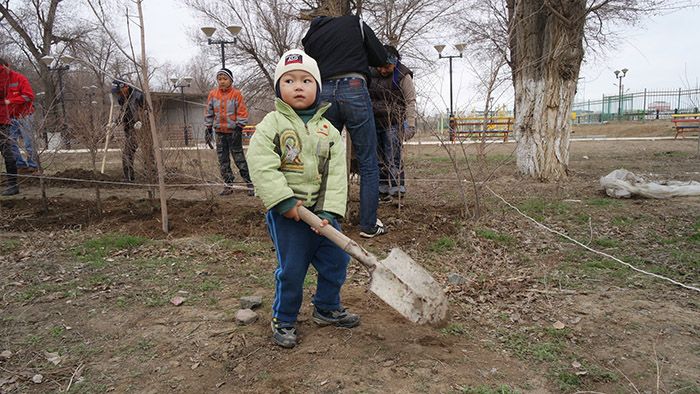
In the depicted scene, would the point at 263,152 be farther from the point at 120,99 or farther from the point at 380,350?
the point at 120,99

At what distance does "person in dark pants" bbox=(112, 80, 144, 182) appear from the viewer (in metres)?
6.71

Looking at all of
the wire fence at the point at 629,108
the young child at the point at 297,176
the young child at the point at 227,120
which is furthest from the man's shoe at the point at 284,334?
the wire fence at the point at 629,108

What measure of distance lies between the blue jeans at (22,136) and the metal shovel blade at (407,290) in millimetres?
5288

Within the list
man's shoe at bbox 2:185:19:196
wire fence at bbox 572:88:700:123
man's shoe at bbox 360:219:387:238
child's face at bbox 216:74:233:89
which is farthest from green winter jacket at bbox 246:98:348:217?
wire fence at bbox 572:88:700:123

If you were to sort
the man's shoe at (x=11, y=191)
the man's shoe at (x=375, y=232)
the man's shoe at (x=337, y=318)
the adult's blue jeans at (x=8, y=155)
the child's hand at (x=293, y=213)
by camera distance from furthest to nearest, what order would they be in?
1. the man's shoe at (x=11, y=191)
2. the adult's blue jeans at (x=8, y=155)
3. the man's shoe at (x=375, y=232)
4. the man's shoe at (x=337, y=318)
5. the child's hand at (x=293, y=213)

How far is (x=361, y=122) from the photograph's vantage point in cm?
Answer: 398

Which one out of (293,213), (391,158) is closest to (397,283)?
(293,213)

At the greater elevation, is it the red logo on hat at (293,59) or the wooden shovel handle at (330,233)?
the red logo on hat at (293,59)

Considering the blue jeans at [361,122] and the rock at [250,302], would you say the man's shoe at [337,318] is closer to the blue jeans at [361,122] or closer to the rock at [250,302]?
the rock at [250,302]

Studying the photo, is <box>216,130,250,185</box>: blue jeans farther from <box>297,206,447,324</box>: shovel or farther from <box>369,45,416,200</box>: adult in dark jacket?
<box>297,206,447,324</box>: shovel

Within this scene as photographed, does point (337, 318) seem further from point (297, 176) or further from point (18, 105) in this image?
point (18, 105)

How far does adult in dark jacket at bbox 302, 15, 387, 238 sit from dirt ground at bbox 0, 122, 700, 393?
2.18ft

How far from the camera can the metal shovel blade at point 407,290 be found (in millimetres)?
2389

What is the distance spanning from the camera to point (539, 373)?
7.31 feet
